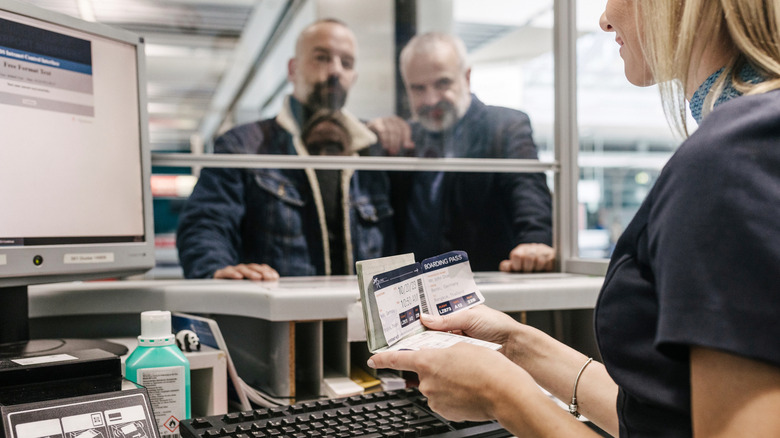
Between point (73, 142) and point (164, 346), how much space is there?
381 millimetres

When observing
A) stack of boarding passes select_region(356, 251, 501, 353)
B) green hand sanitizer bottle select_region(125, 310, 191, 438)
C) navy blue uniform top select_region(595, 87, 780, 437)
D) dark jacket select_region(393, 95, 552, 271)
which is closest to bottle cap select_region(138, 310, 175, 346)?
green hand sanitizer bottle select_region(125, 310, 191, 438)

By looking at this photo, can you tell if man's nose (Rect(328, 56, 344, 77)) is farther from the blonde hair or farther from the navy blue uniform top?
the navy blue uniform top

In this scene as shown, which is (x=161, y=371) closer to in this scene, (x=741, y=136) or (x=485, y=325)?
(x=485, y=325)

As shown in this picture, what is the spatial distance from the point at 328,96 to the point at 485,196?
0.64 m

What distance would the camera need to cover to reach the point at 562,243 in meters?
1.52

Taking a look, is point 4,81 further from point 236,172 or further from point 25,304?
point 236,172

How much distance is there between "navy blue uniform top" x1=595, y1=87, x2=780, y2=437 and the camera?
431mm

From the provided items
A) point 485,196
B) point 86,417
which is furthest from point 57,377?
point 485,196

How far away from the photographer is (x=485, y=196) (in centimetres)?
195

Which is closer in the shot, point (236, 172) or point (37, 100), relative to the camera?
point (37, 100)

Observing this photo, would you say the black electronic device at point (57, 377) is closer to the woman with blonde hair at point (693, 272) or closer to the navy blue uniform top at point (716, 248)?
the woman with blonde hair at point (693, 272)

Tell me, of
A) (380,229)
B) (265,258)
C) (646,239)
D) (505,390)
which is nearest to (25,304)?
(505,390)

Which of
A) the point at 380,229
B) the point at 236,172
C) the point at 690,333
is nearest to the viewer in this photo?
the point at 690,333

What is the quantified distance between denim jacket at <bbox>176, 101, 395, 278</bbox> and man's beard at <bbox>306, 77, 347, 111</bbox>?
0.10 m
